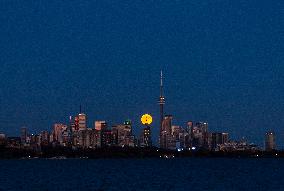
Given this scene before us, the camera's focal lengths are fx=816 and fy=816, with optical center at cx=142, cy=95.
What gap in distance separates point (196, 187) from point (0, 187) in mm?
25398

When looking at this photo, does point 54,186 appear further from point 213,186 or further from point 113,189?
point 213,186

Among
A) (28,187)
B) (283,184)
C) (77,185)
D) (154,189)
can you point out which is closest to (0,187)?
(28,187)

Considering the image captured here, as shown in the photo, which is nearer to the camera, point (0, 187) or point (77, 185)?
point (0, 187)

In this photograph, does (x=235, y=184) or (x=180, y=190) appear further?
(x=235, y=184)

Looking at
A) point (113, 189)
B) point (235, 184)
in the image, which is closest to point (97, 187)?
point (113, 189)

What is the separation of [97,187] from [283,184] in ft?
88.4

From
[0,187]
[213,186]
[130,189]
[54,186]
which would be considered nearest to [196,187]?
[213,186]

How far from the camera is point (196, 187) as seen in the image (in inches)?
4220

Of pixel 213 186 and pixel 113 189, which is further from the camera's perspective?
pixel 213 186

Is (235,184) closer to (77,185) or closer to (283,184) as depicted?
(283,184)

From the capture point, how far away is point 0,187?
10206 centimetres

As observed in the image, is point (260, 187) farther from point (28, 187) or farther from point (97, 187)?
point (28, 187)

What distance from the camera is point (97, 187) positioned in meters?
103

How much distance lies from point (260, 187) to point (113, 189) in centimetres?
1986
